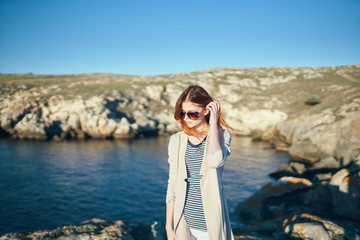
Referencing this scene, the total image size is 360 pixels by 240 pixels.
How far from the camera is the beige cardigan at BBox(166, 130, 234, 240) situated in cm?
292

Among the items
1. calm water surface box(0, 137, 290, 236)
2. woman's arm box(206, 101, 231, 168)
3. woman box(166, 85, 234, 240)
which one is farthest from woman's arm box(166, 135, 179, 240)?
calm water surface box(0, 137, 290, 236)

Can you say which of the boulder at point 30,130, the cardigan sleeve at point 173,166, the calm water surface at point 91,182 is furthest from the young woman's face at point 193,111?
the boulder at point 30,130

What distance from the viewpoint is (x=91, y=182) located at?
18844 mm

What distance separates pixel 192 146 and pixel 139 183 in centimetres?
1684

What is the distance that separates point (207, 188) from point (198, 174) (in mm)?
236

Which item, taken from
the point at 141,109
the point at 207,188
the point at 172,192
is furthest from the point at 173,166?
the point at 141,109

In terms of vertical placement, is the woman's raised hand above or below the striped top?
above

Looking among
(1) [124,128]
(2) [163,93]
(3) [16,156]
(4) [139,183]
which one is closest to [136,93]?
(2) [163,93]

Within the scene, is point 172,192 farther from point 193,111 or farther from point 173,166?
point 193,111

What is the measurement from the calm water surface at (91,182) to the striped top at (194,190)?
10036 millimetres

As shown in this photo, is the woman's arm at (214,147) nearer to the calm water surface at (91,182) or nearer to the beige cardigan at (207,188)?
the beige cardigan at (207,188)

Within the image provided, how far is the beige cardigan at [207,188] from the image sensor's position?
2.92 meters

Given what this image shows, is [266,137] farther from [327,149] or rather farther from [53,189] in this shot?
[53,189]

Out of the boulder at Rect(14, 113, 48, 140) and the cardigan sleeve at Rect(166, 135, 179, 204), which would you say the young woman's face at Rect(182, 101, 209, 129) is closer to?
the cardigan sleeve at Rect(166, 135, 179, 204)
